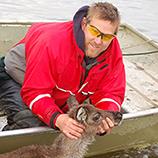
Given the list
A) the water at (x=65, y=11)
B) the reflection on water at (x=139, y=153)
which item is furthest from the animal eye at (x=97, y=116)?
the water at (x=65, y=11)

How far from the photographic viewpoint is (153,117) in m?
5.44

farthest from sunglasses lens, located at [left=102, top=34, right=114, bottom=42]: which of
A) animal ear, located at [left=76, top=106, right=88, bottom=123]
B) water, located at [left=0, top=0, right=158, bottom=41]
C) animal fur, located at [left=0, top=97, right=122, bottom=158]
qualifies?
water, located at [left=0, top=0, right=158, bottom=41]

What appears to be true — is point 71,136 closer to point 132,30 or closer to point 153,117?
point 153,117

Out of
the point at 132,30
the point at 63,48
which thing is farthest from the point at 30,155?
the point at 132,30

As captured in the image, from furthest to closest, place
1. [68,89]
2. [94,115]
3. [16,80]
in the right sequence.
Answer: [16,80] → [68,89] → [94,115]

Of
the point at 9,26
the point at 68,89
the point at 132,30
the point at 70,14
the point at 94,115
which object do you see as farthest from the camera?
the point at 70,14

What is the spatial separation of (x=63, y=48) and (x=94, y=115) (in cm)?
90

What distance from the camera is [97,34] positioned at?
14.3 feet

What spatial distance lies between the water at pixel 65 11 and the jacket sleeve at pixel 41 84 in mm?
6861

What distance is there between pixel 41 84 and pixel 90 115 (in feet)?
2.35

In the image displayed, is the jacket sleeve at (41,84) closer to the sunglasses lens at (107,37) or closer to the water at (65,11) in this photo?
the sunglasses lens at (107,37)

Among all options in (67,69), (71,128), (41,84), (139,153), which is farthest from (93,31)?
(139,153)

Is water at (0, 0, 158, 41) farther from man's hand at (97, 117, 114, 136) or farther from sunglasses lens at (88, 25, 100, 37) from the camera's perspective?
man's hand at (97, 117, 114, 136)

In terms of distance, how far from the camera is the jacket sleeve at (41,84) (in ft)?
14.5
